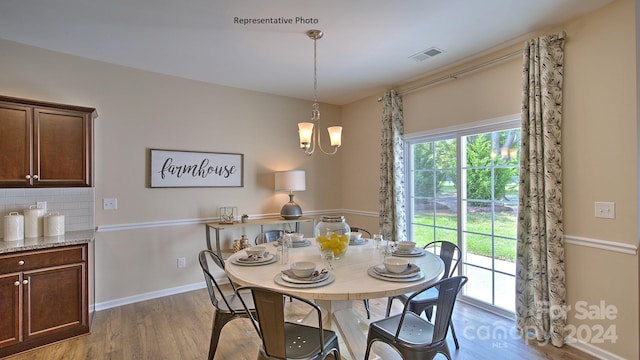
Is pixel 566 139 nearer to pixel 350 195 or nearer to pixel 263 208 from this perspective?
pixel 350 195

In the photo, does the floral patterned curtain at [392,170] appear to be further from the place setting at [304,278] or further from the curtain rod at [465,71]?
the place setting at [304,278]

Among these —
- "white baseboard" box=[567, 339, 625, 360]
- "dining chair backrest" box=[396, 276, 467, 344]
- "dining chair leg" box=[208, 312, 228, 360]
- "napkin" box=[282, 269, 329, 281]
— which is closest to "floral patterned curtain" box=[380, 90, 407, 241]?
"white baseboard" box=[567, 339, 625, 360]

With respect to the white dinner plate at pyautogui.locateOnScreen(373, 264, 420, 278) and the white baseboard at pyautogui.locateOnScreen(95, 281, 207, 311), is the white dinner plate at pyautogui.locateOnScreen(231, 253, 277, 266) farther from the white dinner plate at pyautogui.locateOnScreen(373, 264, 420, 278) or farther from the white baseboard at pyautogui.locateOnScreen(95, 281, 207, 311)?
the white baseboard at pyautogui.locateOnScreen(95, 281, 207, 311)

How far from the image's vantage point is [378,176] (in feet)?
14.6

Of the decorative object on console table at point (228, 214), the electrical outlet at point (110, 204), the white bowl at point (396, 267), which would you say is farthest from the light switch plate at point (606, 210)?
the electrical outlet at point (110, 204)

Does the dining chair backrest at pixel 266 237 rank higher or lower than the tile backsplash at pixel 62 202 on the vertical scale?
lower

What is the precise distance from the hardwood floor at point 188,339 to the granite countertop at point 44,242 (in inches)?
33.3

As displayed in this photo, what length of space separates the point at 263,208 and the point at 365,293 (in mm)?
3008

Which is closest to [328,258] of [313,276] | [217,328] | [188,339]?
[313,276]

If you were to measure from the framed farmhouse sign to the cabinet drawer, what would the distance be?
110 centimetres

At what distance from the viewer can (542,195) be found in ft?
8.59

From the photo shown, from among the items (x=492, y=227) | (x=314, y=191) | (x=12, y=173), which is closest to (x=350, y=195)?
(x=314, y=191)

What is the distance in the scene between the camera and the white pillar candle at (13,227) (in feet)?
8.70

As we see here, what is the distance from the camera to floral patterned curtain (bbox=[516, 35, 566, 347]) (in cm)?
253
